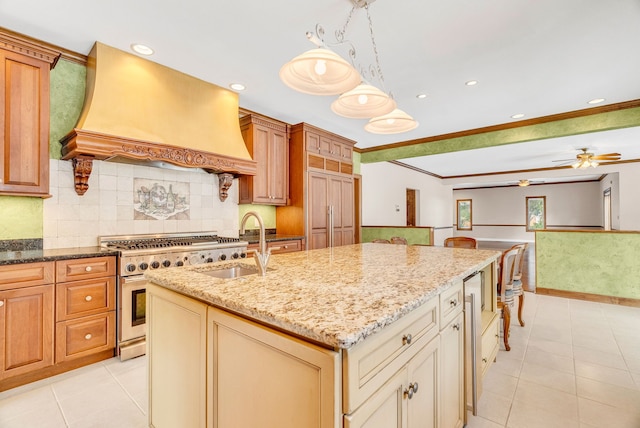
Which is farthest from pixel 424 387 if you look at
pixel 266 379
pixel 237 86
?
pixel 237 86

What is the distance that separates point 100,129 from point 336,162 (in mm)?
3221

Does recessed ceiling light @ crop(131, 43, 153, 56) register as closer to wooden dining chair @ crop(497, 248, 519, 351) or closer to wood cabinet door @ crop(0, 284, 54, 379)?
wood cabinet door @ crop(0, 284, 54, 379)

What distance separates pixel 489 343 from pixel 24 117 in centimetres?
397

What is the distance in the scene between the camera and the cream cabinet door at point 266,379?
0.80 metres

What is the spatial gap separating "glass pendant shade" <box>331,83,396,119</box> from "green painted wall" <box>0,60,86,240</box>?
251 cm

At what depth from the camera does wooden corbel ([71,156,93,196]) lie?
2678 millimetres

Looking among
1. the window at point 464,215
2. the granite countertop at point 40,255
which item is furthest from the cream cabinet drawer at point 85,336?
the window at point 464,215

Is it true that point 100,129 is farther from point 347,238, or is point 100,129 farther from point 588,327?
point 588,327

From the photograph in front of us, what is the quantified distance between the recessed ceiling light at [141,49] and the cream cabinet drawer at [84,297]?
2.03m

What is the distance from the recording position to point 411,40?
8.29 feet

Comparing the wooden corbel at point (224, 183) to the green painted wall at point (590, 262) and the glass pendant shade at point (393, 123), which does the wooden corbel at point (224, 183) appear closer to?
the glass pendant shade at point (393, 123)

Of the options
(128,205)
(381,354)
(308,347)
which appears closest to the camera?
(308,347)

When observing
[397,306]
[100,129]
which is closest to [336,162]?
A: [100,129]

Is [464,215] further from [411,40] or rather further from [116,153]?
[116,153]
